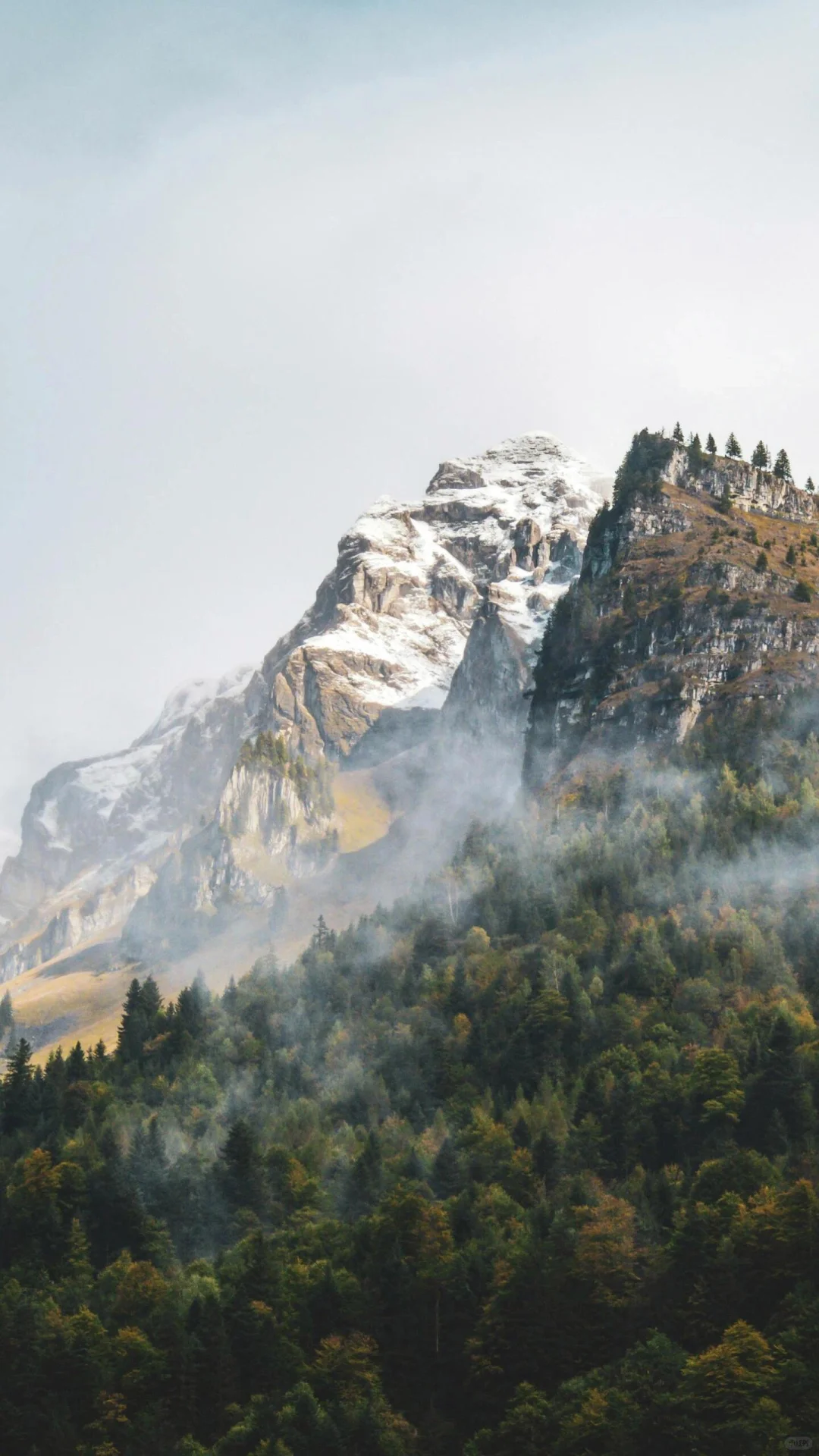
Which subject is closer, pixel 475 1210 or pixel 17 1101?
pixel 475 1210

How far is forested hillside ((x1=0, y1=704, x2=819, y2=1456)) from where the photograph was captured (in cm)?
11569

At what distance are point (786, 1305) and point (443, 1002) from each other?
273 ft

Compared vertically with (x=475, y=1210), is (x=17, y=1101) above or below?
above

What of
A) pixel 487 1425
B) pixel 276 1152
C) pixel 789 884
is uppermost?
pixel 789 884

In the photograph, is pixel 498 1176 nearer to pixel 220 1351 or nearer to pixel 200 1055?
pixel 220 1351

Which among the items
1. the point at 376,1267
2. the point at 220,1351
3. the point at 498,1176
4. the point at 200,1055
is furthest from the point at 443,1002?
the point at 220,1351

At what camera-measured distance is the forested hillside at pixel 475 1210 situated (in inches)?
4555

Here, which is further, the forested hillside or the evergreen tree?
the evergreen tree

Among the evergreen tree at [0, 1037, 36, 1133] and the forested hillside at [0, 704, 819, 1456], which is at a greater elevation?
the evergreen tree at [0, 1037, 36, 1133]

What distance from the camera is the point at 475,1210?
141m

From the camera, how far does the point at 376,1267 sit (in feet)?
436

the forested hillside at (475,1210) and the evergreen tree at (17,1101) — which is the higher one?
the evergreen tree at (17,1101)

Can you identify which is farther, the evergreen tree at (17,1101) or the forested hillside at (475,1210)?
the evergreen tree at (17,1101)

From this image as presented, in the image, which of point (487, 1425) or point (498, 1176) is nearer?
point (487, 1425)
